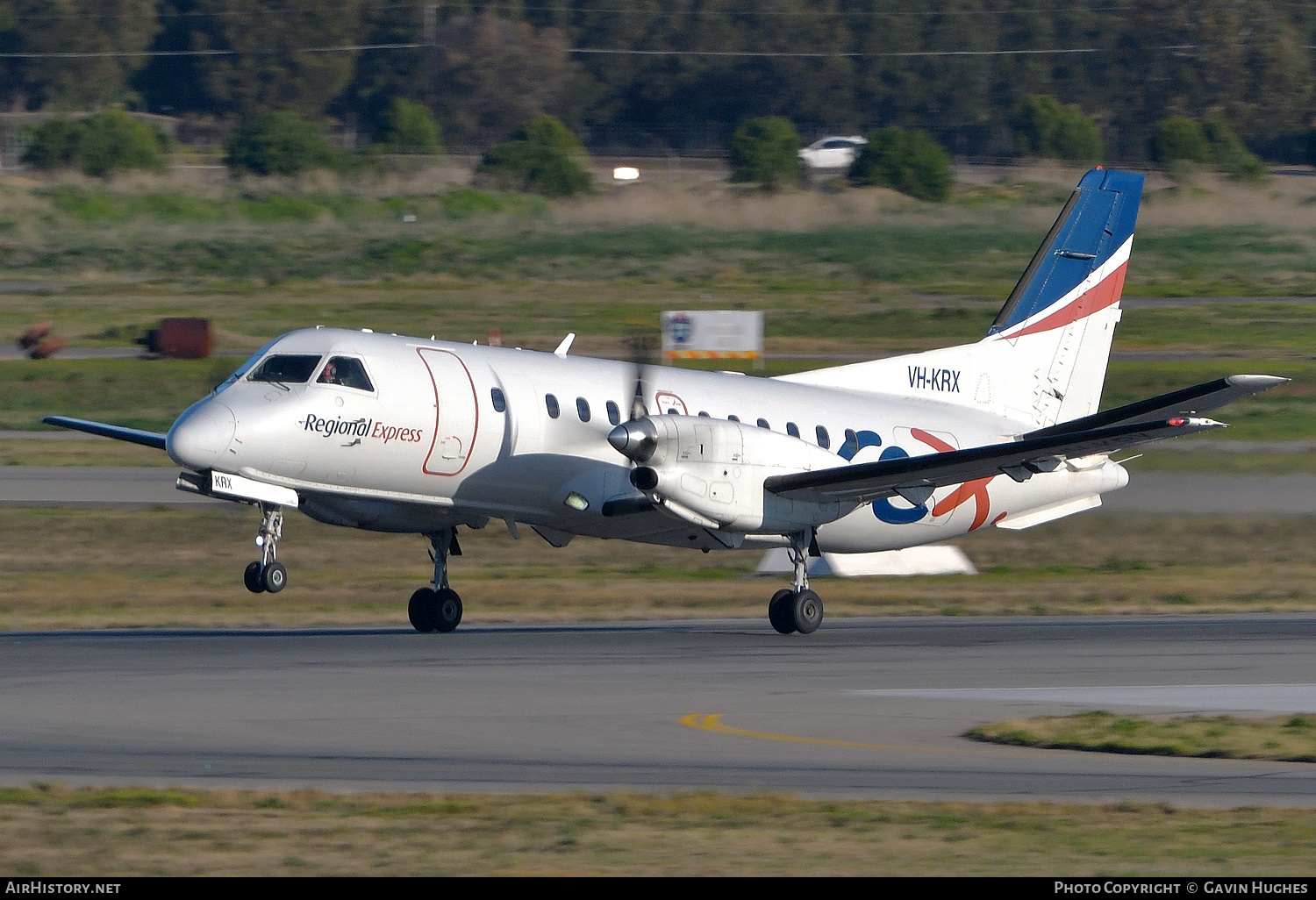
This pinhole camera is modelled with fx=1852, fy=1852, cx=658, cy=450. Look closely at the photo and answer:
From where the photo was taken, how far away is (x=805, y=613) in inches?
843

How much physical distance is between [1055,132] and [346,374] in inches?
2664

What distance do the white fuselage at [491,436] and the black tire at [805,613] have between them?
0.91 metres

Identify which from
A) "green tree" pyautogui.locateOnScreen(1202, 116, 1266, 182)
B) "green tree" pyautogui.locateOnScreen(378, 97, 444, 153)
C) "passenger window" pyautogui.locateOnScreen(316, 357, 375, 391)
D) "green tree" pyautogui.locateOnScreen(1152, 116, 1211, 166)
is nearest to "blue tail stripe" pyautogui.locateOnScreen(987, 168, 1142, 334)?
"passenger window" pyautogui.locateOnScreen(316, 357, 375, 391)

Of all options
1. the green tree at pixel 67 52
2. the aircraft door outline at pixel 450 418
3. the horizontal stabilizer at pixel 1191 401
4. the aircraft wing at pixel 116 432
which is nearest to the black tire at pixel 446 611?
the aircraft door outline at pixel 450 418

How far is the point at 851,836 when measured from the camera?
1055cm

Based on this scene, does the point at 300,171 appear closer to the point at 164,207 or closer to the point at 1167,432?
the point at 164,207

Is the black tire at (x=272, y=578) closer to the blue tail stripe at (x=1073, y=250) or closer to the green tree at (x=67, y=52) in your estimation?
the blue tail stripe at (x=1073, y=250)

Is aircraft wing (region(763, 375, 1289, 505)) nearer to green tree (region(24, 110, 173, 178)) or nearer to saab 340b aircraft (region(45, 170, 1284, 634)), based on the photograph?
saab 340b aircraft (region(45, 170, 1284, 634))

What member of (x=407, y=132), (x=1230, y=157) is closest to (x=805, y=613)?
(x=1230, y=157)

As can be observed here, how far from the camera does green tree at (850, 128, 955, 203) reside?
6856 centimetres

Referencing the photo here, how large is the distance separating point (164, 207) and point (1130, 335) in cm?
3627

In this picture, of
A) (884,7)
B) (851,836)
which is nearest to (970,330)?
(851,836)

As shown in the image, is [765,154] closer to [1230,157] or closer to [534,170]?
[534,170]

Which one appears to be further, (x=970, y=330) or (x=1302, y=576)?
(x=970, y=330)
